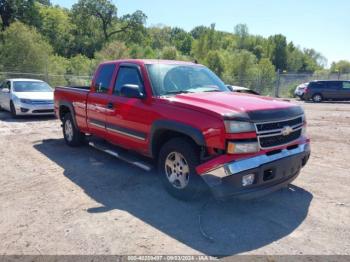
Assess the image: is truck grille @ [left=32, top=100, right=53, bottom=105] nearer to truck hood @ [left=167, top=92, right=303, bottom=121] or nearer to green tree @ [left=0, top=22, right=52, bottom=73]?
truck hood @ [left=167, top=92, right=303, bottom=121]

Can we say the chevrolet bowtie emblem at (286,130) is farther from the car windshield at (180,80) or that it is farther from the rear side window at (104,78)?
the rear side window at (104,78)

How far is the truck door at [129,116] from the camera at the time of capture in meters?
5.19

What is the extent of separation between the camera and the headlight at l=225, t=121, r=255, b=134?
396 centimetres

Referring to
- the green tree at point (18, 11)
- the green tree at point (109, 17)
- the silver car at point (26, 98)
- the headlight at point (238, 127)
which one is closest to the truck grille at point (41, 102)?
the silver car at point (26, 98)

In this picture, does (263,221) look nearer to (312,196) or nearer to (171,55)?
(312,196)

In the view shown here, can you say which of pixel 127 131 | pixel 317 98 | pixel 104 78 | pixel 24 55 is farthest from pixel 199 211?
pixel 24 55

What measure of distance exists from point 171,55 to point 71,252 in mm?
53052

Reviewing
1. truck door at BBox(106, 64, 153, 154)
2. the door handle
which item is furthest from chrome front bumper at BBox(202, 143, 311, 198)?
the door handle

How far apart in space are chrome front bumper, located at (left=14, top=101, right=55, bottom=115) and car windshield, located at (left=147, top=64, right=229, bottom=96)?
26.3 feet

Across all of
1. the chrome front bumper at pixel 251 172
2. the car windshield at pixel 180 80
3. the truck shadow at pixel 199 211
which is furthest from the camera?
the car windshield at pixel 180 80

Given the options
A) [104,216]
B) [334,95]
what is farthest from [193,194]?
[334,95]

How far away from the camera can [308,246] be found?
11.7 feet

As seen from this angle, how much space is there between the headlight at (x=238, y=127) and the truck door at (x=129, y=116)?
1.41m

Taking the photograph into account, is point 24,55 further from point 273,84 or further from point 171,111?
point 171,111
